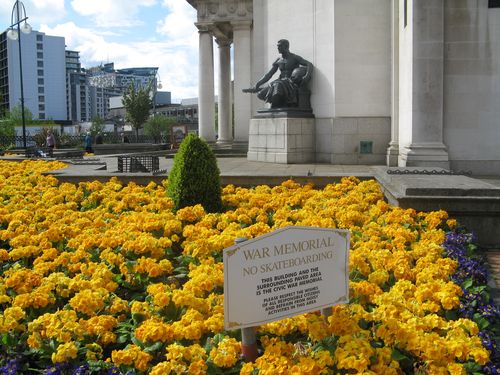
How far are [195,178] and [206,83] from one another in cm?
1992

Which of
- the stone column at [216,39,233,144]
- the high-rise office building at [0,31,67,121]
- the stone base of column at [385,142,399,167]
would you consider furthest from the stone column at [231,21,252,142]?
the high-rise office building at [0,31,67,121]

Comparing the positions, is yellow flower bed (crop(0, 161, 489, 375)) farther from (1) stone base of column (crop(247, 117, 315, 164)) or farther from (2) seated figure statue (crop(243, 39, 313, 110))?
(2) seated figure statue (crop(243, 39, 313, 110))

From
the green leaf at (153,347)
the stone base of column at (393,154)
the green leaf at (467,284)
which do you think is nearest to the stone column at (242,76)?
the stone base of column at (393,154)

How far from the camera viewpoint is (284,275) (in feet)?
12.2

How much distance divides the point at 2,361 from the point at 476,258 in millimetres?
4489

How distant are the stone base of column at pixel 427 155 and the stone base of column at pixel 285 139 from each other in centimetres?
446

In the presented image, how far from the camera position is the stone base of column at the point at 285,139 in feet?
56.7

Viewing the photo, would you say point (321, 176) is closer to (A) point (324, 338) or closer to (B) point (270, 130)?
(B) point (270, 130)

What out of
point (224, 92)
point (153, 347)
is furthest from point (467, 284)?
point (224, 92)

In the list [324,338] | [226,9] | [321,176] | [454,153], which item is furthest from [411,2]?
[226,9]

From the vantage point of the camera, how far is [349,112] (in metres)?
17.4

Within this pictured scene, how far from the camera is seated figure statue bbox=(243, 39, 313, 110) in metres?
17.4

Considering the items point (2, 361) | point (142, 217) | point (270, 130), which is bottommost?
point (2, 361)

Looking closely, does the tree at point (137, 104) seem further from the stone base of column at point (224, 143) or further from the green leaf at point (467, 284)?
the green leaf at point (467, 284)
